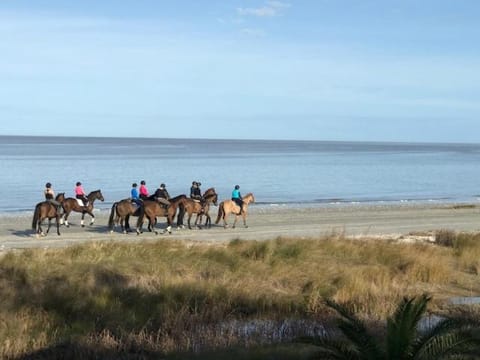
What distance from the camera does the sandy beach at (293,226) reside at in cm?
2664

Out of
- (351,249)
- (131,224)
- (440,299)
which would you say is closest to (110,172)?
(131,224)

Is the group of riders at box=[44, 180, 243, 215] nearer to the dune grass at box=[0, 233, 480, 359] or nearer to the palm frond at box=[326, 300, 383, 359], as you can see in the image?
the dune grass at box=[0, 233, 480, 359]

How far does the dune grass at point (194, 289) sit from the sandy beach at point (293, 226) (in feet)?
19.7

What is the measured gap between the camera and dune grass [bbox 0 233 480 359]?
11227 millimetres

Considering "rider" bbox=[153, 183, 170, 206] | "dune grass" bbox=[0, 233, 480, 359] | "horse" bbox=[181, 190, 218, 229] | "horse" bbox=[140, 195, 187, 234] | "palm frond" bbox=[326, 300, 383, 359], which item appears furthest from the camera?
"horse" bbox=[181, 190, 218, 229]

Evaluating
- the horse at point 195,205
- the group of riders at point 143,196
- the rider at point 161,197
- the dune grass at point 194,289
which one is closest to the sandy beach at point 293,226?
the horse at point 195,205

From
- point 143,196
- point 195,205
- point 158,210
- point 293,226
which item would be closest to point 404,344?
point 158,210

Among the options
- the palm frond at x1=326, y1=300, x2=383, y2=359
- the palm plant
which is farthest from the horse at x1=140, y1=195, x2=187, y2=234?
the palm plant

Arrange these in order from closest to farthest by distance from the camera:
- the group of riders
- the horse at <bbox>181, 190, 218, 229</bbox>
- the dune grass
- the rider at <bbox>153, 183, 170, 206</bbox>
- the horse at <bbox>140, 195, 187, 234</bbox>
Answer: the dune grass < the horse at <bbox>140, 195, 187, 234</bbox> < the rider at <bbox>153, 183, 170, 206</bbox> < the group of riders < the horse at <bbox>181, 190, 218, 229</bbox>

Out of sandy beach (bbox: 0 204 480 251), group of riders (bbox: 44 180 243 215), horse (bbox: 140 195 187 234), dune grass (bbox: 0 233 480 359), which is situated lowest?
sandy beach (bbox: 0 204 480 251)

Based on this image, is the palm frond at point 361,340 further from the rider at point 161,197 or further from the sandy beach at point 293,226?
the rider at point 161,197

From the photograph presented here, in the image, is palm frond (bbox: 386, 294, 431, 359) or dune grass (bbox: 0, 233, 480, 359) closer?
palm frond (bbox: 386, 294, 431, 359)

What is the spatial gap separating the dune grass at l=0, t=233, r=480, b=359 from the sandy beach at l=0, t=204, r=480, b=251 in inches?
236

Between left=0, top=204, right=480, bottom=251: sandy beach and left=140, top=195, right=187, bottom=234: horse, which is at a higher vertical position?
left=140, top=195, right=187, bottom=234: horse
